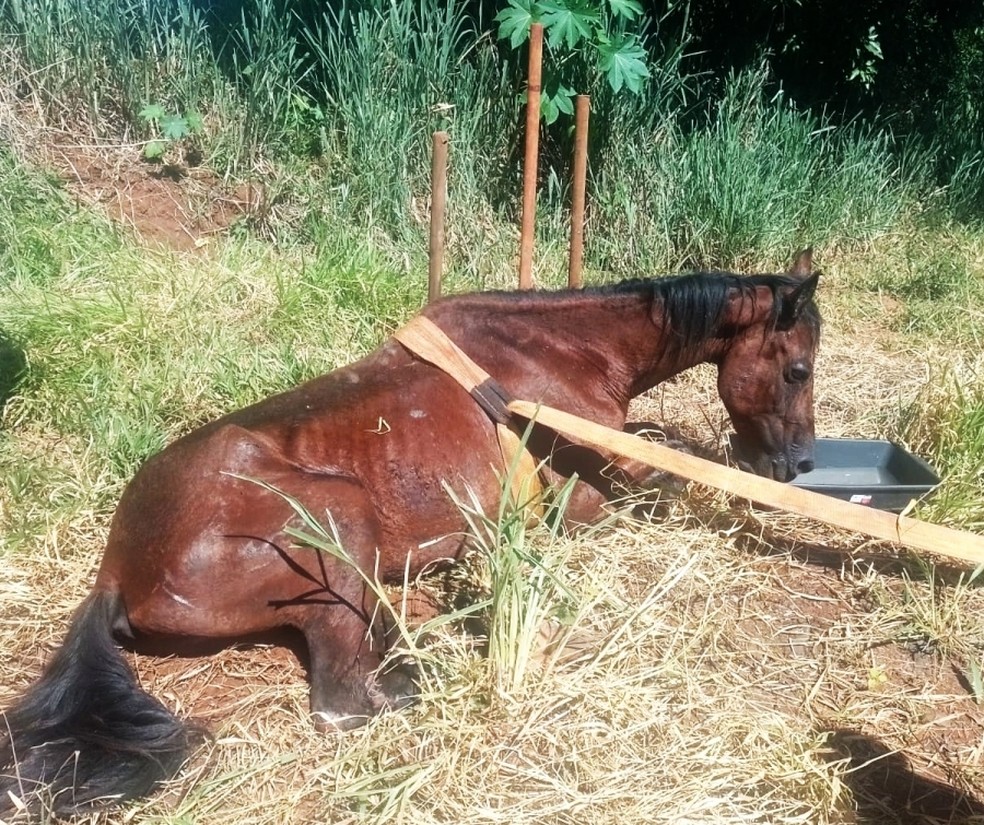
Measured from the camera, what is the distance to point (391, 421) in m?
3.07

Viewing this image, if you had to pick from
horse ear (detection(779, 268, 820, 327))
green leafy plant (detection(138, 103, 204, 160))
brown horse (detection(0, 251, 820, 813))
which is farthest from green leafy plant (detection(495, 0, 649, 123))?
horse ear (detection(779, 268, 820, 327))

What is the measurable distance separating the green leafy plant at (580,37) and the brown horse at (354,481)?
295 centimetres

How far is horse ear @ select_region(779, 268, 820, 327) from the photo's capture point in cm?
325

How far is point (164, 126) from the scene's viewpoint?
270 inches

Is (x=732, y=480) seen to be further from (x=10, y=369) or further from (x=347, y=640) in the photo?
(x=10, y=369)

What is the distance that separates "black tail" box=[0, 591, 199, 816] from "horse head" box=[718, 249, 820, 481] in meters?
2.31

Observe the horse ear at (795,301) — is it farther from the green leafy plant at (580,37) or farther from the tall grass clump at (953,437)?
the green leafy plant at (580,37)

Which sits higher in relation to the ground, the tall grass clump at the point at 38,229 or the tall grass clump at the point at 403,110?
the tall grass clump at the point at 403,110

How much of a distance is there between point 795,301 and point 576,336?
83 cm

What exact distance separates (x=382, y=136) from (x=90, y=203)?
215 centimetres

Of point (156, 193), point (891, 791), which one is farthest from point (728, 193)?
point (891, 791)

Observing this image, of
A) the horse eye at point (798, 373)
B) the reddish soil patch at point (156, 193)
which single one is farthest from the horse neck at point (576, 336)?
the reddish soil patch at point (156, 193)

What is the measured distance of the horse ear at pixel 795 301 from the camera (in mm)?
3246

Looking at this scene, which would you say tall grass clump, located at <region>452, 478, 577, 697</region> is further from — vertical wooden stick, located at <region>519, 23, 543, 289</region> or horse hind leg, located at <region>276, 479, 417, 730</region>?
vertical wooden stick, located at <region>519, 23, 543, 289</region>
